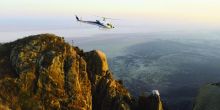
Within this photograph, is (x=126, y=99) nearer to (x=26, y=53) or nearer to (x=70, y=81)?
(x=70, y=81)

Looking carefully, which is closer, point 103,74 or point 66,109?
point 66,109

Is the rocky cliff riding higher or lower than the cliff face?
higher

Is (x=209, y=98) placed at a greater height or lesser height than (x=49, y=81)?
lesser

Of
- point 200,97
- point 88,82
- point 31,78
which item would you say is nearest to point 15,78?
point 31,78

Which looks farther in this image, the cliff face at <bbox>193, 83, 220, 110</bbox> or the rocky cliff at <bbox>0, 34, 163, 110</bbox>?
the cliff face at <bbox>193, 83, 220, 110</bbox>

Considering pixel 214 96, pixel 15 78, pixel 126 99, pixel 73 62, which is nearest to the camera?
pixel 15 78
